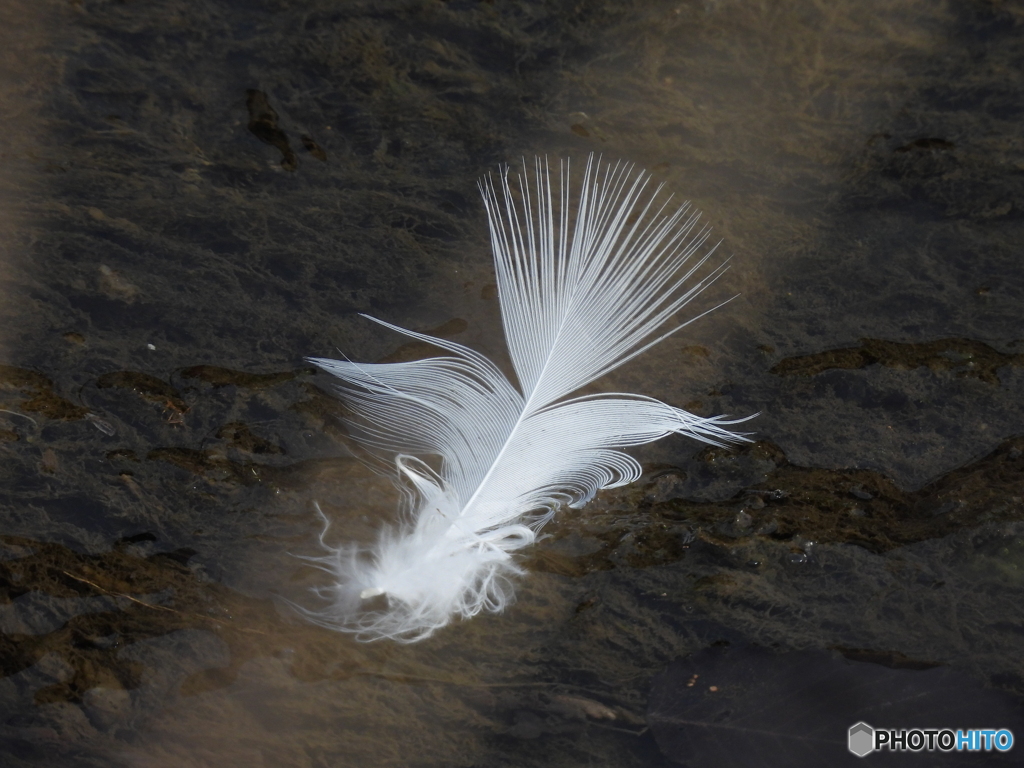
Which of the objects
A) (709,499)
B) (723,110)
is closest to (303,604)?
(709,499)

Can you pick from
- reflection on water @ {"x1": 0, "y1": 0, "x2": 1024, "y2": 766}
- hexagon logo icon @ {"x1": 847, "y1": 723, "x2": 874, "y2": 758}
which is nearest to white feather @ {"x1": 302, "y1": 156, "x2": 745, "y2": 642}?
reflection on water @ {"x1": 0, "y1": 0, "x2": 1024, "y2": 766}

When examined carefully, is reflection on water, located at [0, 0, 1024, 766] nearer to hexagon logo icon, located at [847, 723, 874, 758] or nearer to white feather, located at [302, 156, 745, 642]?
white feather, located at [302, 156, 745, 642]

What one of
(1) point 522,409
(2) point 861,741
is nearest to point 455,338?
(1) point 522,409

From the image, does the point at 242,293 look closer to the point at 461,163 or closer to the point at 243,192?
the point at 243,192

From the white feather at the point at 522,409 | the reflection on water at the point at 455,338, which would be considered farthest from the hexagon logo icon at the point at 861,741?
the white feather at the point at 522,409

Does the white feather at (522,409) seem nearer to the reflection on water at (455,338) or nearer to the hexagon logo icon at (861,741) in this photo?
the reflection on water at (455,338)

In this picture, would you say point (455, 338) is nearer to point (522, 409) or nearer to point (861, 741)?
point (522, 409)
